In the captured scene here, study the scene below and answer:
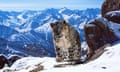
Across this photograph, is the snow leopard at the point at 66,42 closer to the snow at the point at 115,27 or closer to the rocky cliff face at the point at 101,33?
the rocky cliff face at the point at 101,33

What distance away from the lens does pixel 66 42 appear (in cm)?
5412

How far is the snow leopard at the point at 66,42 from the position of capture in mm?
52469

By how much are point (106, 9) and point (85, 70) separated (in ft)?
215

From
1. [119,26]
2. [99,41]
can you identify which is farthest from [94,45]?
[119,26]

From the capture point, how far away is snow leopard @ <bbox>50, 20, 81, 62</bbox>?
5247 cm

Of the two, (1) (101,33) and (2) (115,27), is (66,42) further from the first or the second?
(2) (115,27)

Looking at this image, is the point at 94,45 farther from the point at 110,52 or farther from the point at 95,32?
the point at 110,52

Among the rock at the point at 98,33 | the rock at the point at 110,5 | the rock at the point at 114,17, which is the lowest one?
the rock at the point at 98,33

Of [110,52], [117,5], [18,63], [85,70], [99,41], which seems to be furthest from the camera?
[117,5]

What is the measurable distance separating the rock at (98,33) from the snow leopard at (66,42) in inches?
1015

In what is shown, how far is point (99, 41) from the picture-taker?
265ft

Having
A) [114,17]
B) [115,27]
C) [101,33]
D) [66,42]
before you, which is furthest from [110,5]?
[66,42]

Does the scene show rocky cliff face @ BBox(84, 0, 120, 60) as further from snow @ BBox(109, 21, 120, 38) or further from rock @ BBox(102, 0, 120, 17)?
rock @ BBox(102, 0, 120, 17)

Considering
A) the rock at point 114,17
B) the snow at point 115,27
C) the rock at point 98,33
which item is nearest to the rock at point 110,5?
the rock at point 114,17
